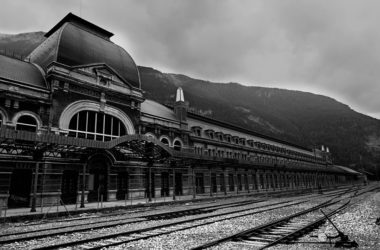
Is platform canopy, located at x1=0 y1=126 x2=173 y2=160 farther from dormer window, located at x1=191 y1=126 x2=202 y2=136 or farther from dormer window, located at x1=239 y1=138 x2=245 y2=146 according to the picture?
dormer window, located at x1=239 y1=138 x2=245 y2=146

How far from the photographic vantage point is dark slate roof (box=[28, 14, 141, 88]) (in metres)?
25.1

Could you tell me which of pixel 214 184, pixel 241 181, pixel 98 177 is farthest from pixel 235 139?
pixel 98 177

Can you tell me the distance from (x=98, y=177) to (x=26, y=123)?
7.74m

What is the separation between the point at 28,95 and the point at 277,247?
20812 mm

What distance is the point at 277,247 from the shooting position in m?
8.09

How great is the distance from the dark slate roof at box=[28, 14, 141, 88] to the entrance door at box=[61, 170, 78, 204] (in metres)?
9.78

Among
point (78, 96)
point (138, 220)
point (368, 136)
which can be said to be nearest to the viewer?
point (138, 220)

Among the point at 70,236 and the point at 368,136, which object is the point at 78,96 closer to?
the point at 70,236

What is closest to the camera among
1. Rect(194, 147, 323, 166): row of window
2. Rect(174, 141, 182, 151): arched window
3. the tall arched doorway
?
the tall arched doorway

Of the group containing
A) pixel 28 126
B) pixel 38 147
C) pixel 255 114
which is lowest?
pixel 38 147

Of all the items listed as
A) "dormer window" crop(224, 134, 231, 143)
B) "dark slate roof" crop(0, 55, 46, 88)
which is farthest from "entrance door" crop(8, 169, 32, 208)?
"dormer window" crop(224, 134, 231, 143)

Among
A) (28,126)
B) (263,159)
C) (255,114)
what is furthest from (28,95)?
(255,114)

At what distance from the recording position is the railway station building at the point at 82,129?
1988 cm

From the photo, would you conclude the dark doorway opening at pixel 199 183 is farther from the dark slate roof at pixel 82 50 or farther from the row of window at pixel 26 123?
the row of window at pixel 26 123
